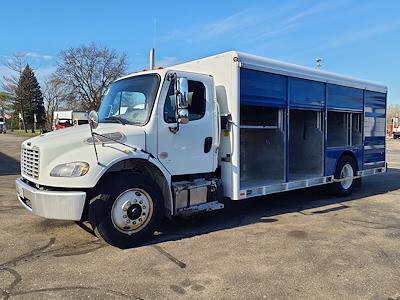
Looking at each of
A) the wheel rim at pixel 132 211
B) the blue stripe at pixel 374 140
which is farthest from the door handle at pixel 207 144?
the blue stripe at pixel 374 140

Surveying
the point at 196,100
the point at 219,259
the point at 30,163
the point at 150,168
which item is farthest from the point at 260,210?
the point at 30,163

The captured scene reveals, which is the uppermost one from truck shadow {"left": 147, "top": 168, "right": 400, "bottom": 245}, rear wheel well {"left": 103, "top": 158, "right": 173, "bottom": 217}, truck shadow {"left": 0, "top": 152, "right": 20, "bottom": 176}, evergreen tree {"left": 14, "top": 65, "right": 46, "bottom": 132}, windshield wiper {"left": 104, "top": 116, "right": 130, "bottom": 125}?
evergreen tree {"left": 14, "top": 65, "right": 46, "bottom": 132}

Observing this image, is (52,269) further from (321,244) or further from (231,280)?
(321,244)

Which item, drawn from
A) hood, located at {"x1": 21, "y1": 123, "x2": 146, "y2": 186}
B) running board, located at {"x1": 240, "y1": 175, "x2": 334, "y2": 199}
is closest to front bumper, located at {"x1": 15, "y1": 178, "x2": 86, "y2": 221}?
hood, located at {"x1": 21, "y1": 123, "x2": 146, "y2": 186}

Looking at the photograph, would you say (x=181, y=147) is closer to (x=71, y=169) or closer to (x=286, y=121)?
(x=71, y=169)

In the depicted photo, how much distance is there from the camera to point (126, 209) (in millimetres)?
5379

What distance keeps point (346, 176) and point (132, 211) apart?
19.9 feet

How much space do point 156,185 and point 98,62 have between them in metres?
45.7

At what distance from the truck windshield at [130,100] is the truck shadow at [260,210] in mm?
1877

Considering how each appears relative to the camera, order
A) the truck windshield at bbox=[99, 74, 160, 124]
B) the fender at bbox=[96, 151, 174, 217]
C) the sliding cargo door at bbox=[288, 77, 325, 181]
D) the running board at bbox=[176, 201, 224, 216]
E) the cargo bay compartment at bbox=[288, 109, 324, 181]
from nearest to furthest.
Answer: the fender at bbox=[96, 151, 174, 217] < the truck windshield at bbox=[99, 74, 160, 124] < the running board at bbox=[176, 201, 224, 216] < the sliding cargo door at bbox=[288, 77, 325, 181] < the cargo bay compartment at bbox=[288, 109, 324, 181]

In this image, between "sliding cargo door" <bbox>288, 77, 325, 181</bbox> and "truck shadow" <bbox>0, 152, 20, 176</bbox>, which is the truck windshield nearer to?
"sliding cargo door" <bbox>288, 77, 325, 181</bbox>

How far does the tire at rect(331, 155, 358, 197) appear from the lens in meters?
9.23

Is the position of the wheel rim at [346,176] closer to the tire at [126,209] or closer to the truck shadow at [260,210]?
the truck shadow at [260,210]

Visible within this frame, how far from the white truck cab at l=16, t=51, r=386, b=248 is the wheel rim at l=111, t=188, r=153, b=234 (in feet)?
0.05
